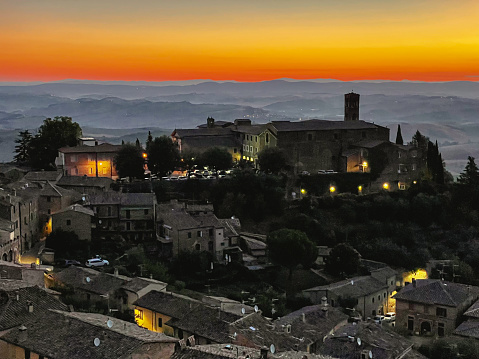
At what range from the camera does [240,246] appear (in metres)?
41.4

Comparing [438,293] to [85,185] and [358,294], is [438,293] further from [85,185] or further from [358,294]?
[85,185]

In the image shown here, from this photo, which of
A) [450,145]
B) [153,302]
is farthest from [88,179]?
[450,145]

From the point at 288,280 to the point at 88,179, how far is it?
1661 cm

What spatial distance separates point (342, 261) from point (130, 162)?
17567 mm

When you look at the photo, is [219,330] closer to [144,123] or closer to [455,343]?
[455,343]

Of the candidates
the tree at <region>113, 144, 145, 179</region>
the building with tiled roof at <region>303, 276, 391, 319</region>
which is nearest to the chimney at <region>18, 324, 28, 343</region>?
the building with tiled roof at <region>303, 276, 391, 319</region>

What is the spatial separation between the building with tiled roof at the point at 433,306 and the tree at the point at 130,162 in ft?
72.3

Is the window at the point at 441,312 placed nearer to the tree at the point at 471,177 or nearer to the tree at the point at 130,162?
the tree at the point at 471,177

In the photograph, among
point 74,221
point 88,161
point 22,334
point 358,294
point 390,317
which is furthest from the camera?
point 88,161

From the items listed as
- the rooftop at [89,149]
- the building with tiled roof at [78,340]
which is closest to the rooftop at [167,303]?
the building with tiled roof at [78,340]

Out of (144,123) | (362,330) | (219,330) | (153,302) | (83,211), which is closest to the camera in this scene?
(219,330)

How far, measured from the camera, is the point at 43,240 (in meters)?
38.2

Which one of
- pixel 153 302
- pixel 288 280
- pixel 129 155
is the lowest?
pixel 288 280

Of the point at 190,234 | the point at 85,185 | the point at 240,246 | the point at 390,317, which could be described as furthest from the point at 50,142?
the point at 390,317
